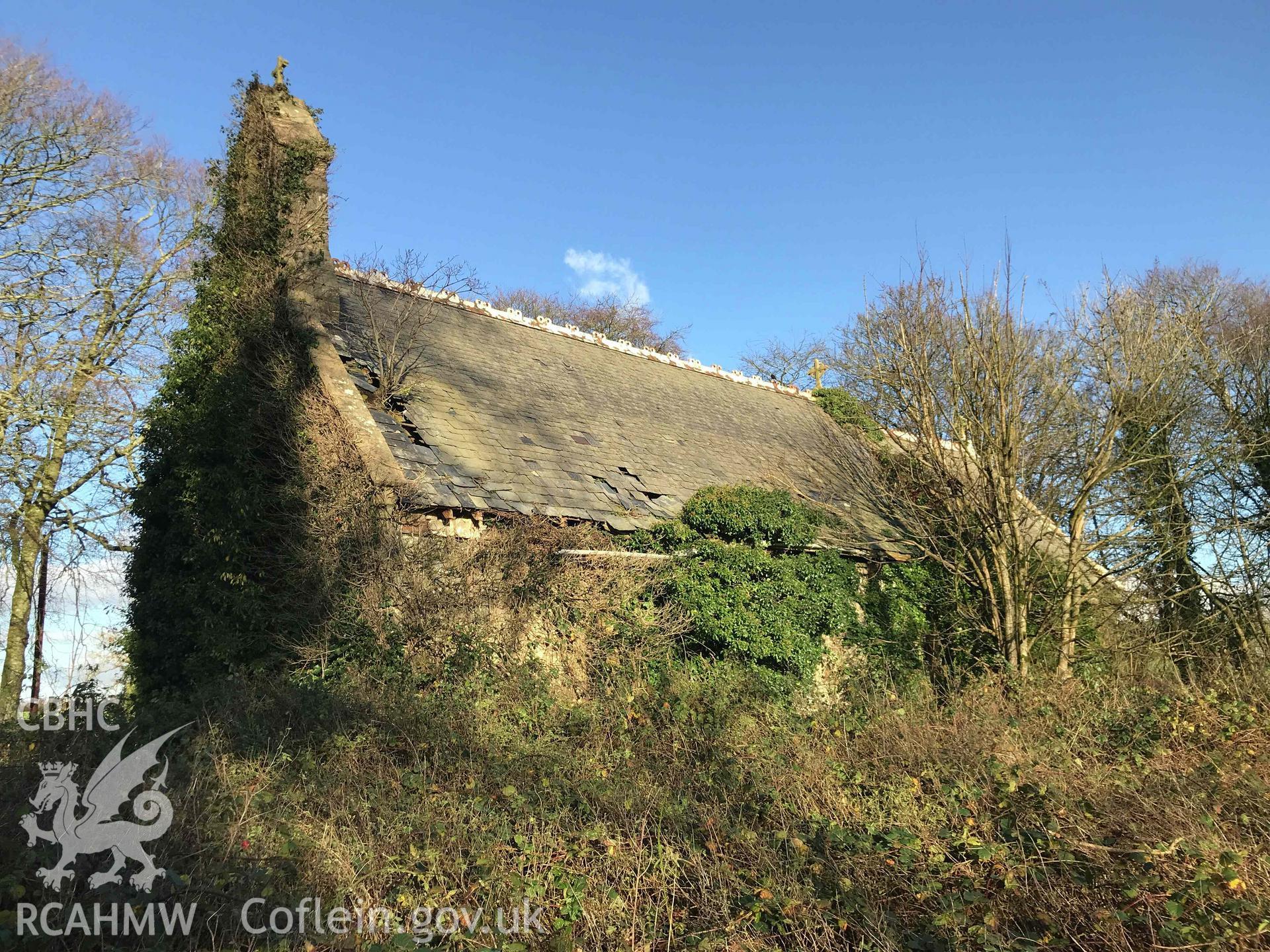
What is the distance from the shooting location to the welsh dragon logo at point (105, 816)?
4.45 metres

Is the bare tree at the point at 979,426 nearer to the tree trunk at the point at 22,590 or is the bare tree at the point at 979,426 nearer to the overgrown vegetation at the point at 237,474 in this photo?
the overgrown vegetation at the point at 237,474

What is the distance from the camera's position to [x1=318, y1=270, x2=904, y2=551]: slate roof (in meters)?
10.5

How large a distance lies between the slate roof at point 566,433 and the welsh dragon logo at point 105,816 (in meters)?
4.15

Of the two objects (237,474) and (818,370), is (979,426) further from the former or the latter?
(818,370)

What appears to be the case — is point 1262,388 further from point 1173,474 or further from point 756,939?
point 756,939

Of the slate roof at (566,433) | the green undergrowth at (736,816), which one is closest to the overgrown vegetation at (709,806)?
the green undergrowth at (736,816)

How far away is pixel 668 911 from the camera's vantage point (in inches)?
182

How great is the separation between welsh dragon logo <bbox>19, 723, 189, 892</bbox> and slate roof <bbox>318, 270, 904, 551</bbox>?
13.6 feet

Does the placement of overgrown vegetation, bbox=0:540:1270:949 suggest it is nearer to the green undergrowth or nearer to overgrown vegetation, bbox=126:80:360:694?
the green undergrowth

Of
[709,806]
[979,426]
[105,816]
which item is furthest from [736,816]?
[979,426]

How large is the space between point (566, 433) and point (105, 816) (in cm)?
888

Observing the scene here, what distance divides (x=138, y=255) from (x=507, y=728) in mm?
15470

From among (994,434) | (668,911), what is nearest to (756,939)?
(668,911)

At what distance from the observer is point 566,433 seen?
13.1 metres
